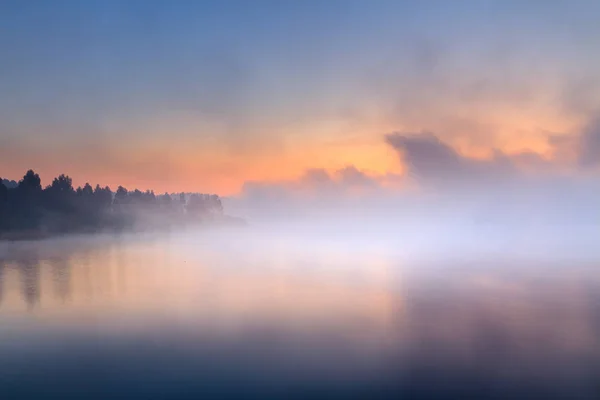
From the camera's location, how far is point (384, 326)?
121 feet

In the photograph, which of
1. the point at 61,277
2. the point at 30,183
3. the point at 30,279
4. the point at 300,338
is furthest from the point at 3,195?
the point at 300,338

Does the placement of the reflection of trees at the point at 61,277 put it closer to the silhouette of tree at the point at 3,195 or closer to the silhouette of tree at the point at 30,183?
the silhouette of tree at the point at 3,195

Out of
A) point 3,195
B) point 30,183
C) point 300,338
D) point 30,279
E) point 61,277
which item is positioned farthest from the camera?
point 30,183

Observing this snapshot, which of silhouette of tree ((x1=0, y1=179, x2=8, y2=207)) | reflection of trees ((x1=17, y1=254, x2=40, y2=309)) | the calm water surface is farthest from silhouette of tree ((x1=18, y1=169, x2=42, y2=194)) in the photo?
the calm water surface

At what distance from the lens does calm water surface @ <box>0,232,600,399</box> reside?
942 inches

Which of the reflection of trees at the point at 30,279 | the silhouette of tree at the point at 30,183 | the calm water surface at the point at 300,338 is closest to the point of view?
A: the calm water surface at the point at 300,338

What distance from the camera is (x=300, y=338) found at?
3294 cm

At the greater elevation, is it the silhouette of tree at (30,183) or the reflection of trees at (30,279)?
the silhouette of tree at (30,183)

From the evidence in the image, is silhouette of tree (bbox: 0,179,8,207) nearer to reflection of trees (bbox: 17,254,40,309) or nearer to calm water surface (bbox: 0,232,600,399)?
reflection of trees (bbox: 17,254,40,309)

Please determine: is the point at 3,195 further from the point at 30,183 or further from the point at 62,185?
the point at 62,185

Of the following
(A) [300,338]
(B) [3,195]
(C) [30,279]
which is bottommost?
(A) [300,338]

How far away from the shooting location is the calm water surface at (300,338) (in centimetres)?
2394

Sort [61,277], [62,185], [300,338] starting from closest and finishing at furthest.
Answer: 1. [300,338]
2. [61,277]
3. [62,185]

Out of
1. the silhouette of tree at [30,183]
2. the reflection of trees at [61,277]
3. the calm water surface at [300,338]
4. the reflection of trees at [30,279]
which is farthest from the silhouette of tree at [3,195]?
the calm water surface at [300,338]
